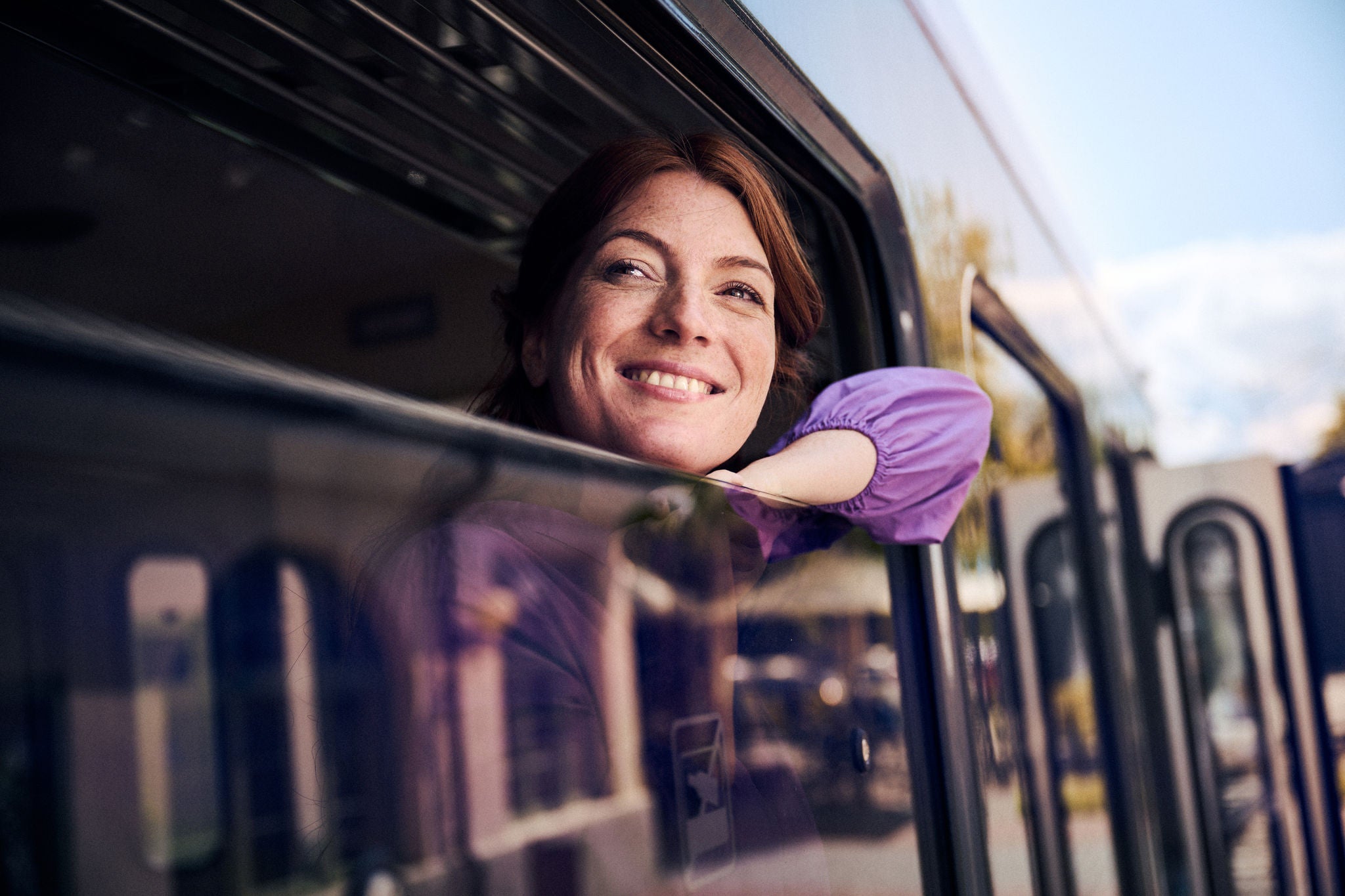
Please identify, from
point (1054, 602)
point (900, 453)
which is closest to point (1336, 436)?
point (1054, 602)

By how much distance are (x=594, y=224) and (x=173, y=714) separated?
76cm

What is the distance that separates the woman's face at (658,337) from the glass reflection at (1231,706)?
→ 11.2 ft

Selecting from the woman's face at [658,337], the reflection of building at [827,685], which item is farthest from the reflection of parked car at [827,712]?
the woman's face at [658,337]

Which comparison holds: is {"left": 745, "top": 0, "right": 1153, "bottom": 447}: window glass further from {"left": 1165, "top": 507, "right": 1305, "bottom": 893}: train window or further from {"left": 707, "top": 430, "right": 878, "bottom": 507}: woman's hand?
{"left": 1165, "top": 507, "right": 1305, "bottom": 893}: train window

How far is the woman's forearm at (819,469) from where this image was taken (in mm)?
1215

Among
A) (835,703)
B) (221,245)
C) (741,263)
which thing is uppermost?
(221,245)

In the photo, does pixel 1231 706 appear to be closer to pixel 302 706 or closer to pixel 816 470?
pixel 816 470

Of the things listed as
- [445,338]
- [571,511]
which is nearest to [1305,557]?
[445,338]

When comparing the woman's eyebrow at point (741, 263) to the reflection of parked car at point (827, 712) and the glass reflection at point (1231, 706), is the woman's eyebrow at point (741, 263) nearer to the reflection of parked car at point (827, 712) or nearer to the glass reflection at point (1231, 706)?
the reflection of parked car at point (827, 712)

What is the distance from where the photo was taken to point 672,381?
112 cm

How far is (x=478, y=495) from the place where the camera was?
2.58 feet

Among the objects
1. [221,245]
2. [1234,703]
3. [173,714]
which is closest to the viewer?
[173,714]

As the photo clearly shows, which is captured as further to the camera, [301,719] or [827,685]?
[827,685]

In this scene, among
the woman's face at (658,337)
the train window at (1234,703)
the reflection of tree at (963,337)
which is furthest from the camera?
the train window at (1234,703)
